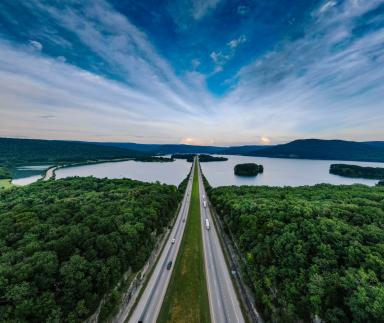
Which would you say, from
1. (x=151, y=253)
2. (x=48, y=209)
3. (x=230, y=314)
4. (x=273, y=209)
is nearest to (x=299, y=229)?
(x=273, y=209)

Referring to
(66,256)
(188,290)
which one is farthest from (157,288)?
(66,256)

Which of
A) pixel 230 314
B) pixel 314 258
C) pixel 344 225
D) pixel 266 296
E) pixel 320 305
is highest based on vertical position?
pixel 344 225

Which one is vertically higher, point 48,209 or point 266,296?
point 48,209

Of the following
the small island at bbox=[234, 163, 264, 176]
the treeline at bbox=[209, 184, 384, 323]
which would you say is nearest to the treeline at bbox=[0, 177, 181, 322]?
the treeline at bbox=[209, 184, 384, 323]

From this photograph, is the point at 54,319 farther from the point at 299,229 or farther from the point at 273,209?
the point at 273,209

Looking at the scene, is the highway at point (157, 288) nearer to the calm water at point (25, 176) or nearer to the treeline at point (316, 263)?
the treeline at point (316, 263)

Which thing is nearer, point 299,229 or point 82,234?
point 82,234

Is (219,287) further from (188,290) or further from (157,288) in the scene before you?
(157,288)
